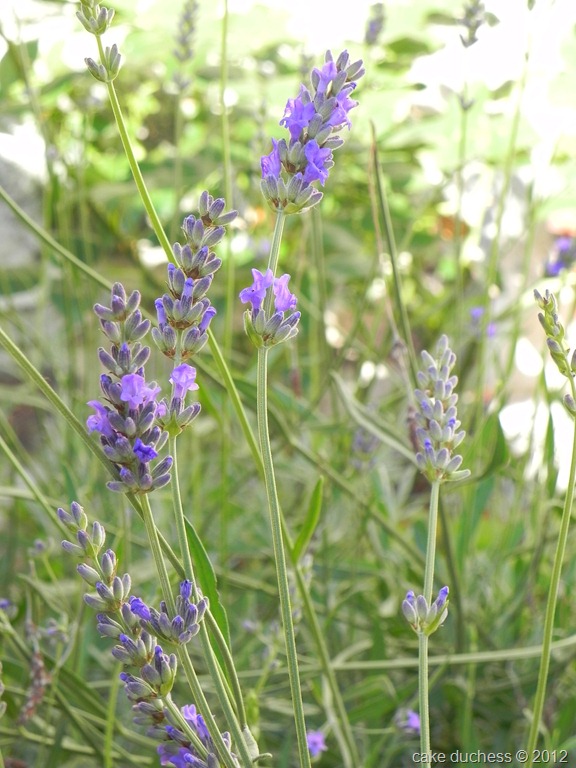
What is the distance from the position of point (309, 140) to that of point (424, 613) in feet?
0.53

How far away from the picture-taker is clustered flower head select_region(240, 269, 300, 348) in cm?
28

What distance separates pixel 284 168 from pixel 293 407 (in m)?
0.46

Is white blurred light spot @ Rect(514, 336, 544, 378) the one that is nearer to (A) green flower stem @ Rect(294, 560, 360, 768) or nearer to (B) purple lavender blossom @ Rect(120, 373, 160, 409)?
(A) green flower stem @ Rect(294, 560, 360, 768)

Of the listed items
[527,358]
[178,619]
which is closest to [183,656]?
[178,619]

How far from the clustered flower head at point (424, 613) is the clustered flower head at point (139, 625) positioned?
74mm

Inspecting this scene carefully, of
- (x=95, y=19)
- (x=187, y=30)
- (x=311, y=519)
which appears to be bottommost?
(x=311, y=519)

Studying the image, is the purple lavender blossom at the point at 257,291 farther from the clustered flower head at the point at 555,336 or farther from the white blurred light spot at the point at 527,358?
the white blurred light spot at the point at 527,358

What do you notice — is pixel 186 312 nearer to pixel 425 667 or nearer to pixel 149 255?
pixel 425 667

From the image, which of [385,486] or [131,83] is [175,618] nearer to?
[385,486]

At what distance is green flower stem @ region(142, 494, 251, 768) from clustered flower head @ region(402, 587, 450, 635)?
0.23 feet

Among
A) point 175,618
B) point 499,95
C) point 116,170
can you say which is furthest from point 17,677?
point 116,170

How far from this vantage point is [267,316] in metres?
0.28

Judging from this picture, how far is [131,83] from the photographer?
158 cm

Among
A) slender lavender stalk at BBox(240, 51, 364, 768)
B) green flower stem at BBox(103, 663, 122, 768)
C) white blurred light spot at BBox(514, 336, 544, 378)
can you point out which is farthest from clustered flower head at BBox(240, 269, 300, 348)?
white blurred light spot at BBox(514, 336, 544, 378)
